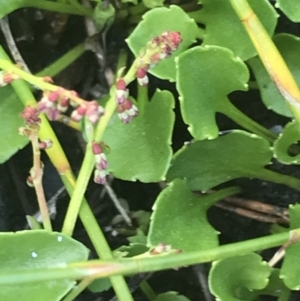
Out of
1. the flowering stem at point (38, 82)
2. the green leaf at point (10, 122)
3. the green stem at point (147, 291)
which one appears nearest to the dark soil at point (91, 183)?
the green stem at point (147, 291)

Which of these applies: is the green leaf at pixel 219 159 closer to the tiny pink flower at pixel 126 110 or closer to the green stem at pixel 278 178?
the green stem at pixel 278 178

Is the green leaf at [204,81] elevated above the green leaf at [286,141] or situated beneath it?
elevated above

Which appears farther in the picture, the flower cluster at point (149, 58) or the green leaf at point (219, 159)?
the green leaf at point (219, 159)

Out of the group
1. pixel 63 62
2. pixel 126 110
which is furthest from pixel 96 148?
pixel 63 62

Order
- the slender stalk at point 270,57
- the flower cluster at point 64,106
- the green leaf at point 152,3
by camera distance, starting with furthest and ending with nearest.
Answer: the green leaf at point 152,3
the slender stalk at point 270,57
the flower cluster at point 64,106

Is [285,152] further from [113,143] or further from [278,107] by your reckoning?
[113,143]

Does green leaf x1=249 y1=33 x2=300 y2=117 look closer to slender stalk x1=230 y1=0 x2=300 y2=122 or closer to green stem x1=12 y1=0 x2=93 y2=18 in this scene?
slender stalk x1=230 y1=0 x2=300 y2=122

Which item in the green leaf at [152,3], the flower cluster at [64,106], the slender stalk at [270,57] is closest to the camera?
the flower cluster at [64,106]

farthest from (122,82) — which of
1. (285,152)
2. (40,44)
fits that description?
(40,44)
